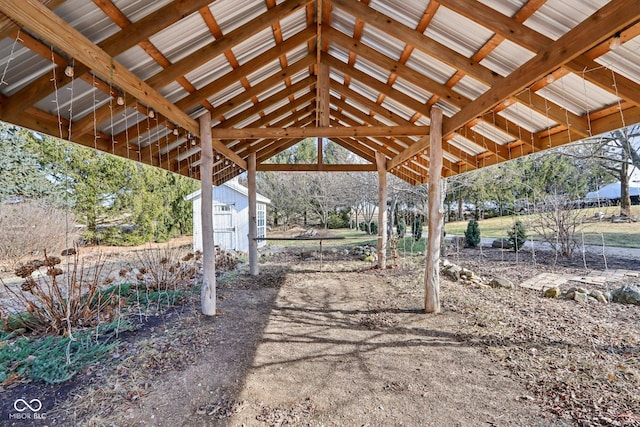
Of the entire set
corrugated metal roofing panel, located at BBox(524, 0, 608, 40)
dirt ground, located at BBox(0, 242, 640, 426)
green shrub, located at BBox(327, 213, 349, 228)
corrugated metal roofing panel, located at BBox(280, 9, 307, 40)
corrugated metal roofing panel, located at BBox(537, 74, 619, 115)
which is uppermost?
corrugated metal roofing panel, located at BBox(280, 9, 307, 40)

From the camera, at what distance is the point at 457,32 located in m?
2.56

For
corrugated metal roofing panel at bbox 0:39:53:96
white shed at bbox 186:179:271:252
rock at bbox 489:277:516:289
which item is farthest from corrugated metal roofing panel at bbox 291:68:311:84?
white shed at bbox 186:179:271:252

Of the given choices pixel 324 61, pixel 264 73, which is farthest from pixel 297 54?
pixel 264 73

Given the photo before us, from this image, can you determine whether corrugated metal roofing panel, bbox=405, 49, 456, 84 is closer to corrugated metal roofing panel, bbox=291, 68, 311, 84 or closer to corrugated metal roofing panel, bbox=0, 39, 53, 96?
corrugated metal roofing panel, bbox=291, 68, 311, 84

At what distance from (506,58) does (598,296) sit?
3.85m

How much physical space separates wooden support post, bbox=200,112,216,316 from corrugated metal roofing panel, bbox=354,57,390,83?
2124mm

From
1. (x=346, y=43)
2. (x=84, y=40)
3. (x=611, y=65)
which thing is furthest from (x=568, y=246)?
(x=84, y=40)

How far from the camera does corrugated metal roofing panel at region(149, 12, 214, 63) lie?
2408 mm

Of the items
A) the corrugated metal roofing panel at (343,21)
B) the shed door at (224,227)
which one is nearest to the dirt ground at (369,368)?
the corrugated metal roofing panel at (343,21)

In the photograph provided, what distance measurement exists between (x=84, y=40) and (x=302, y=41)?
2.11 metres

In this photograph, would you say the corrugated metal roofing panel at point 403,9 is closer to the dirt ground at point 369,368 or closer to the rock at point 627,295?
the dirt ground at point 369,368

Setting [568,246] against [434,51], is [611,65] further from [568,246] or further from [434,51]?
[568,246]

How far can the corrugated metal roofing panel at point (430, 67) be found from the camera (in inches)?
122

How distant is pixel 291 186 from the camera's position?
17.2 meters
